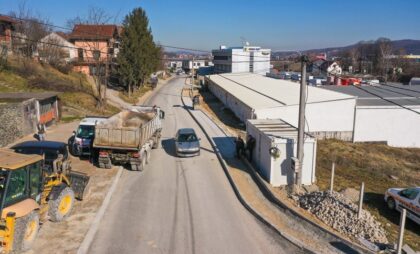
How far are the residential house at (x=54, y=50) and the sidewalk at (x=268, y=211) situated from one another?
32.0 m

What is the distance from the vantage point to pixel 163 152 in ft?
79.7

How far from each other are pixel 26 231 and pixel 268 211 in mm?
8432

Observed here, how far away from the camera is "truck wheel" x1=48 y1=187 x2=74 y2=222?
12859mm

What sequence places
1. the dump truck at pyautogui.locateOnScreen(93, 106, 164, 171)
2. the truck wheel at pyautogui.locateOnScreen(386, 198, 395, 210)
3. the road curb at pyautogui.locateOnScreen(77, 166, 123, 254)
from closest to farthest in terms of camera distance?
the road curb at pyautogui.locateOnScreen(77, 166, 123, 254) → the truck wheel at pyautogui.locateOnScreen(386, 198, 395, 210) → the dump truck at pyautogui.locateOnScreen(93, 106, 164, 171)

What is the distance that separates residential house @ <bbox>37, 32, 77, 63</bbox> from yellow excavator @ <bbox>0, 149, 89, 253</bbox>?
37.4 m

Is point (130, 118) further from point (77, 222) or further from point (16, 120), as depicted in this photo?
point (77, 222)

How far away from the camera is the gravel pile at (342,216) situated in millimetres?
12695

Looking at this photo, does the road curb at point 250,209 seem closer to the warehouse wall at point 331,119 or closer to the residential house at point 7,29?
the warehouse wall at point 331,119

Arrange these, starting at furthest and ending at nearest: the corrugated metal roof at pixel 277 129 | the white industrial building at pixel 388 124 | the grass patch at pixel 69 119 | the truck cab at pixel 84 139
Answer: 1. the white industrial building at pixel 388 124
2. the grass patch at pixel 69 119
3. the truck cab at pixel 84 139
4. the corrugated metal roof at pixel 277 129

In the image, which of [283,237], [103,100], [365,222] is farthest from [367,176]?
[103,100]

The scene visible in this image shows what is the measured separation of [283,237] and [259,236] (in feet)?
2.55

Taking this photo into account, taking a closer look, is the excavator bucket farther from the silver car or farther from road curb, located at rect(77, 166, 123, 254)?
the silver car


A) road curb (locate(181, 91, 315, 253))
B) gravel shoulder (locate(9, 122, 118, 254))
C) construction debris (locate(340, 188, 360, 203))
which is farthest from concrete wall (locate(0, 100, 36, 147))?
construction debris (locate(340, 188, 360, 203))

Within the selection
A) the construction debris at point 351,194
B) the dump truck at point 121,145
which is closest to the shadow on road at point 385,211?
the construction debris at point 351,194
